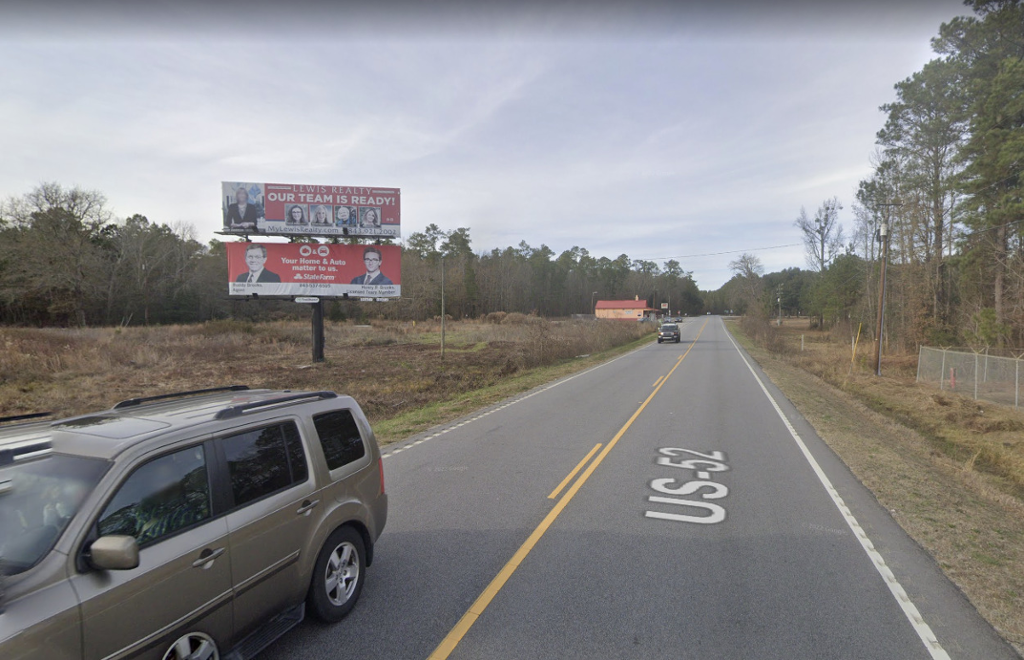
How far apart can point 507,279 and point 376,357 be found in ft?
262

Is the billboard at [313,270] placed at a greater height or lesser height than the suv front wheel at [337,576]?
greater

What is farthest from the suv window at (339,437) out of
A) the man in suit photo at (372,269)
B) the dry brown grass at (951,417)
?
the man in suit photo at (372,269)

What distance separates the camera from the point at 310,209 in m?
26.7

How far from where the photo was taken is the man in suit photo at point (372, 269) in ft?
89.9

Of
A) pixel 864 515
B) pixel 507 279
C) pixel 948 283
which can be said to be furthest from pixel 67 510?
pixel 507 279

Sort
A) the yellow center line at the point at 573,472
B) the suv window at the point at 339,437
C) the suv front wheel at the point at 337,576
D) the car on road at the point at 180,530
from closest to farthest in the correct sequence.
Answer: the car on road at the point at 180,530 < the suv front wheel at the point at 337,576 < the suv window at the point at 339,437 < the yellow center line at the point at 573,472

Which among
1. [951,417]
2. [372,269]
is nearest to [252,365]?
[372,269]

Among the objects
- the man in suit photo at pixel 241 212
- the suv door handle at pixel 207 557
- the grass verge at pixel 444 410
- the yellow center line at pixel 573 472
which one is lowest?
the grass verge at pixel 444 410

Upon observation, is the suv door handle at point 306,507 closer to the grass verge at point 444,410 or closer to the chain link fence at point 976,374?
the grass verge at point 444,410

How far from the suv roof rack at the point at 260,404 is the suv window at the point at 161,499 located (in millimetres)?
276

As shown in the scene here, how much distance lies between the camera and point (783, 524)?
5715 millimetres

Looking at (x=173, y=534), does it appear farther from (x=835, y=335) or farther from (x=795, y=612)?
(x=835, y=335)

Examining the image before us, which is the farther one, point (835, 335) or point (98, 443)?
point (835, 335)

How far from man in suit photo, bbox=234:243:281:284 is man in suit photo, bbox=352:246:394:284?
4559 millimetres
